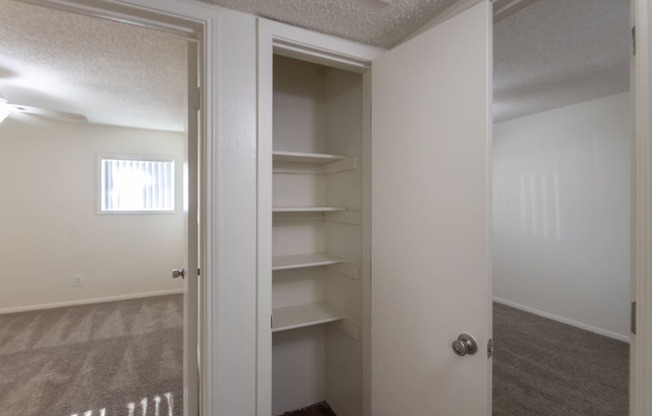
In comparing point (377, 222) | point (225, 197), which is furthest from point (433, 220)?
point (225, 197)

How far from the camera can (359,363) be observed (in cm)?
168

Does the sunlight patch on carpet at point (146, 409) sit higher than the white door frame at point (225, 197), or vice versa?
the white door frame at point (225, 197)

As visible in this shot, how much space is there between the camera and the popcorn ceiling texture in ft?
3.82

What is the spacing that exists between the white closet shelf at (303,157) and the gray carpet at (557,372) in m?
2.07

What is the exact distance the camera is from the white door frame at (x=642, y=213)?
2.34 feet

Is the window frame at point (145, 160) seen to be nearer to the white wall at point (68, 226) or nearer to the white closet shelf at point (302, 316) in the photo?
the white wall at point (68, 226)

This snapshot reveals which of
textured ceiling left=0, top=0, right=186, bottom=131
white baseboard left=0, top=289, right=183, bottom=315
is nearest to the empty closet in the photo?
textured ceiling left=0, top=0, right=186, bottom=131

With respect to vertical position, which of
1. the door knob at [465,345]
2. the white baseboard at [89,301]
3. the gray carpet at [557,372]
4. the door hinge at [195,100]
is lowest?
the gray carpet at [557,372]

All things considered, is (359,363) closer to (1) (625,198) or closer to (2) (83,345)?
(2) (83,345)

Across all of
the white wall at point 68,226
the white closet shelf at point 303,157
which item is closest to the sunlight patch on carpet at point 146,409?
the white closet shelf at point 303,157

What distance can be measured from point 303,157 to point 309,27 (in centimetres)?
65

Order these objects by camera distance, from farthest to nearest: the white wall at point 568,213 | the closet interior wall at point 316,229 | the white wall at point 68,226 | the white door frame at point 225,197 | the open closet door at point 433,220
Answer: the white wall at point 68,226, the white wall at point 568,213, the closet interior wall at point 316,229, the white door frame at point 225,197, the open closet door at point 433,220

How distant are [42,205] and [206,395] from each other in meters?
4.11

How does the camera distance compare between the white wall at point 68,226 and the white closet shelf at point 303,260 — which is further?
the white wall at point 68,226
